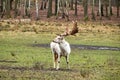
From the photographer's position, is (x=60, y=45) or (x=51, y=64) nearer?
(x=60, y=45)

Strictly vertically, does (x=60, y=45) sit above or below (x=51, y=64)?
above

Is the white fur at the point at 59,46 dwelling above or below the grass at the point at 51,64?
above

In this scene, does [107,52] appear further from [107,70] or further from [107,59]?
[107,70]

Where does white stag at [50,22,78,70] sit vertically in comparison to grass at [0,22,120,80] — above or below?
above

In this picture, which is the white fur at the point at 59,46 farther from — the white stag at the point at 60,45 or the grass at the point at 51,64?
the grass at the point at 51,64

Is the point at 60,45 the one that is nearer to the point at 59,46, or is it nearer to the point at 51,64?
the point at 59,46

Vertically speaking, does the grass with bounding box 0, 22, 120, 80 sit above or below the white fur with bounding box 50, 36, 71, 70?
below

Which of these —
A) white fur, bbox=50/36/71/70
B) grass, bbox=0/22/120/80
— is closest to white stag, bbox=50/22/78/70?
white fur, bbox=50/36/71/70

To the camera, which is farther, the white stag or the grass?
the white stag

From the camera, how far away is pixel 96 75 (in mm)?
17922

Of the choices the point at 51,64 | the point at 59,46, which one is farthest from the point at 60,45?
the point at 51,64

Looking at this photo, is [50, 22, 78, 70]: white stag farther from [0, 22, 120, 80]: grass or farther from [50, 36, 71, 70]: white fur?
[0, 22, 120, 80]: grass

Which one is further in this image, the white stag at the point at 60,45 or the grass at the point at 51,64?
the white stag at the point at 60,45

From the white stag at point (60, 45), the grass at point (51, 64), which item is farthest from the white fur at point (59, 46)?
the grass at point (51, 64)
